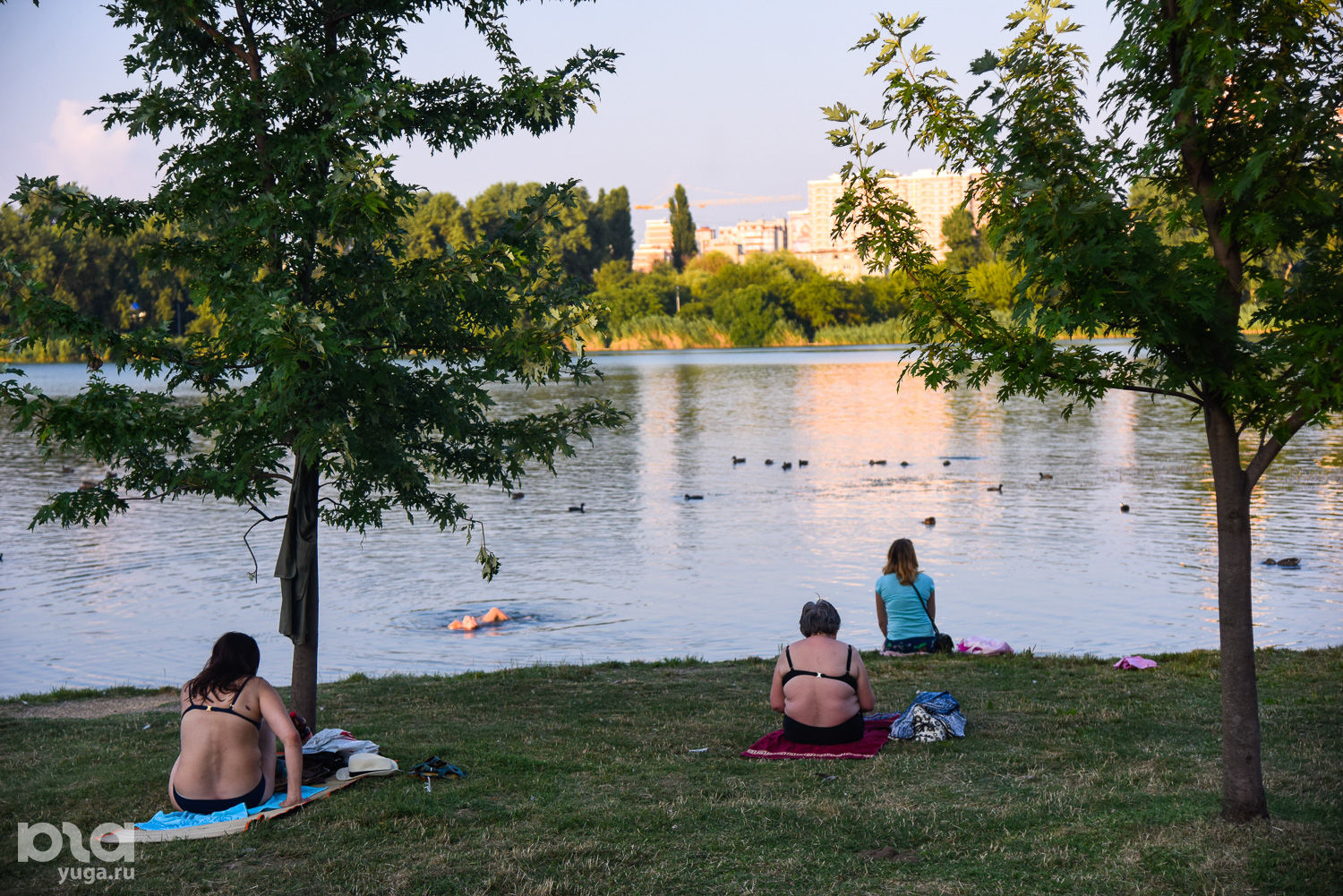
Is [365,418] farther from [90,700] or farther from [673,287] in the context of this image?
[673,287]

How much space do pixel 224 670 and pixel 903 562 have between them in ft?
24.5

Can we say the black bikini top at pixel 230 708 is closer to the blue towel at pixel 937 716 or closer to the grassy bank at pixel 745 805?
the grassy bank at pixel 745 805

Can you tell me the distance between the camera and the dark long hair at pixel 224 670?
6.76 metres

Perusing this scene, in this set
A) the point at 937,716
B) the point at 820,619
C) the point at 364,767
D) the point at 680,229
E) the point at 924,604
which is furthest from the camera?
the point at 680,229

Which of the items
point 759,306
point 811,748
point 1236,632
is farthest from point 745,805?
point 759,306

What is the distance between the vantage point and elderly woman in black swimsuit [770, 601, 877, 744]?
8.29 metres

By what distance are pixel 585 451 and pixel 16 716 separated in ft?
108

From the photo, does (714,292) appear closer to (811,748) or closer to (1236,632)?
(811,748)

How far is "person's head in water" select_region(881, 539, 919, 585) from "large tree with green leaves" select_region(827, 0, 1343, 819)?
542 cm

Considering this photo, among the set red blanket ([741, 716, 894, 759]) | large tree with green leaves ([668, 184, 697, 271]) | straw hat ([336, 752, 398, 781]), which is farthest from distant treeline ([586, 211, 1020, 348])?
straw hat ([336, 752, 398, 781])

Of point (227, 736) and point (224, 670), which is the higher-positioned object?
point (224, 670)

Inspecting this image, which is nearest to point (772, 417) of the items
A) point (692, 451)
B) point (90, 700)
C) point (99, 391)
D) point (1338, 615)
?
point (692, 451)

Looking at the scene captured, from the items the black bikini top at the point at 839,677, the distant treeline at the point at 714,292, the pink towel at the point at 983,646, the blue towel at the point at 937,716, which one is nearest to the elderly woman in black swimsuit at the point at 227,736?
the black bikini top at the point at 839,677

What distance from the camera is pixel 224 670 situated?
6754 millimetres
